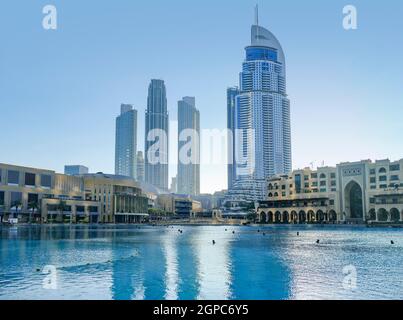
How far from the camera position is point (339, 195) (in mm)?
136625

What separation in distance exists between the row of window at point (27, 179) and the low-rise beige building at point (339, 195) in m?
74.7

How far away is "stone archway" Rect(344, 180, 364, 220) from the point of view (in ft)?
439

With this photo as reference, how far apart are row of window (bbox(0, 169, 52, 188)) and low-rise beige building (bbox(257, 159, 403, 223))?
74.7m

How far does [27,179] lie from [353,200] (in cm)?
10048

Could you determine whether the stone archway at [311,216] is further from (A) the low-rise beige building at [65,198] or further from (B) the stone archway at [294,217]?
(A) the low-rise beige building at [65,198]

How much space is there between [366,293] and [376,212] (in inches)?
4430

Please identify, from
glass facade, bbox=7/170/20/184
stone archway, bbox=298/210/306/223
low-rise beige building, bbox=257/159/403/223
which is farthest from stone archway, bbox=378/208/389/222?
glass facade, bbox=7/170/20/184

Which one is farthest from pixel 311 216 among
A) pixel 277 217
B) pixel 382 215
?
pixel 382 215

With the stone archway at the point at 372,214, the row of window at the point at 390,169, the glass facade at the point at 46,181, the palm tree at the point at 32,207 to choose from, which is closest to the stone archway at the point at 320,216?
the stone archway at the point at 372,214

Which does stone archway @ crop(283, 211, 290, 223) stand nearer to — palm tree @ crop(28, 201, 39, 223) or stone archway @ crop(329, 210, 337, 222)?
stone archway @ crop(329, 210, 337, 222)

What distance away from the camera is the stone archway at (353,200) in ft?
439

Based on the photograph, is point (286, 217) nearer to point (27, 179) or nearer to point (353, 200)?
point (353, 200)

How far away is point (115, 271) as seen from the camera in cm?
2606
